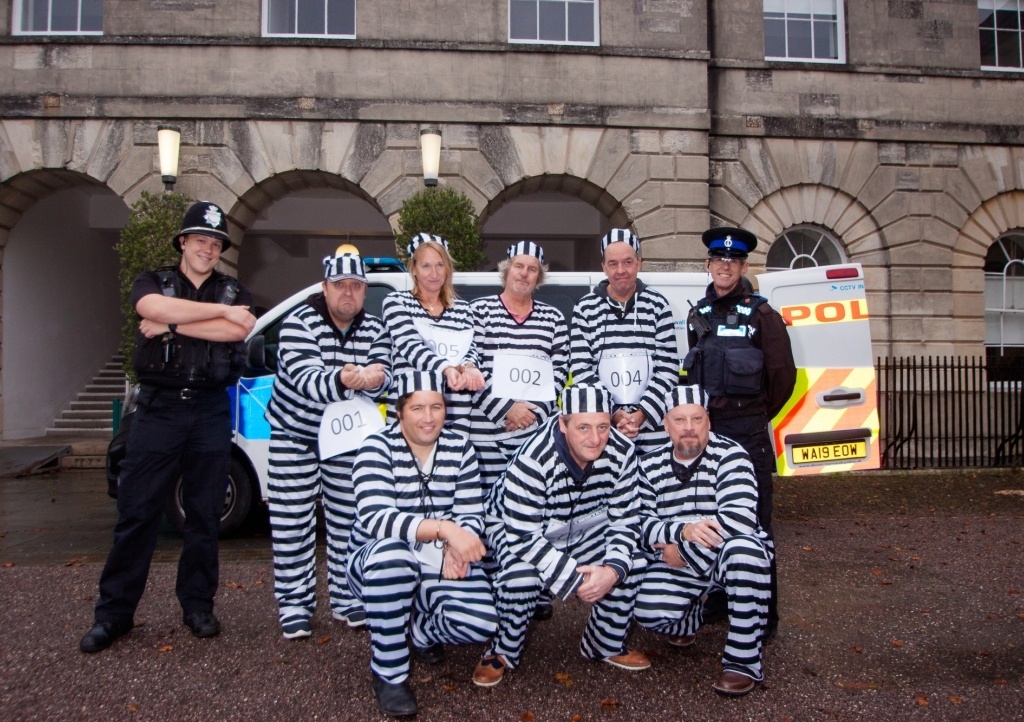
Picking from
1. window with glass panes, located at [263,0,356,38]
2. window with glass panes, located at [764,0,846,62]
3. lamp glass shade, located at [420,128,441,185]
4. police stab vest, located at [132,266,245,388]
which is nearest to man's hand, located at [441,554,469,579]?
police stab vest, located at [132,266,245,388]

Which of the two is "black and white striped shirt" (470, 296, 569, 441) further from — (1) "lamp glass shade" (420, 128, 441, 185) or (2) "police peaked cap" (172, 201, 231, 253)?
(1) "lamp glass shade" (420, 128, 441, 185)

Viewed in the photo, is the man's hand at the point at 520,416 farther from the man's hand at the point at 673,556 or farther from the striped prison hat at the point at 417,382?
the man's hand at the point at 673,556

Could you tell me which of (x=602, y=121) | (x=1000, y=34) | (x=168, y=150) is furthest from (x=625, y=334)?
(x=1000, y=34)

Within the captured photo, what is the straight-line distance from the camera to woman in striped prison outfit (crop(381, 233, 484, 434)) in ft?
12.9

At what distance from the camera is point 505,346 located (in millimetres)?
4180

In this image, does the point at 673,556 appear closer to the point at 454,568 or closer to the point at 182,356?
the point at 454,568

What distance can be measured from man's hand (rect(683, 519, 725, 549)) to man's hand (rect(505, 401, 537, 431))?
38.9 inches

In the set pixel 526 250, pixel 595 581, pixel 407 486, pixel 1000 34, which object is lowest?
pixel 595 581

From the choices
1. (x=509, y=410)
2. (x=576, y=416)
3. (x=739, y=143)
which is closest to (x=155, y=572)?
(x=509, y=410)

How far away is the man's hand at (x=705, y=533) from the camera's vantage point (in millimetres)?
3370

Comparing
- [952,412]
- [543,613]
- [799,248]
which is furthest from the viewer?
[799,248]

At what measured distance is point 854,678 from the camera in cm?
357

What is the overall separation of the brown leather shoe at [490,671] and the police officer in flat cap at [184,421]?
148 cm

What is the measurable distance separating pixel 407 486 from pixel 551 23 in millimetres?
10154
